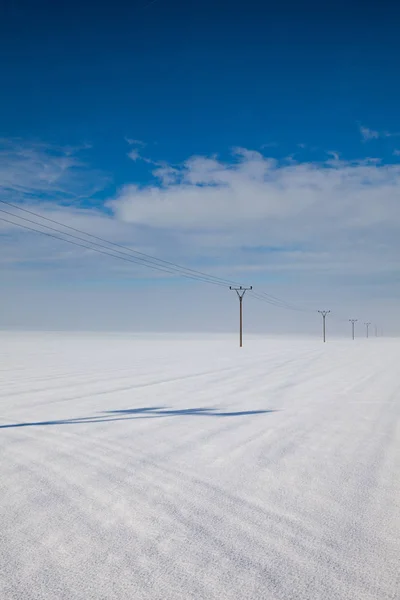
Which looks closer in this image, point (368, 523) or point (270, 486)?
point (368, 523)

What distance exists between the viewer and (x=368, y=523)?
3.93 m

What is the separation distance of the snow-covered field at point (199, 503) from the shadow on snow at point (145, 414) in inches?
1.7

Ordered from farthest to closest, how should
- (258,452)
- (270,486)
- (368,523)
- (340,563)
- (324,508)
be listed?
1. (258,452)
2. (270,486)
3. (324,508)
4. (368,523)
5. (340,563)

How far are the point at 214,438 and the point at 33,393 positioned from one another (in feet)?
21.2

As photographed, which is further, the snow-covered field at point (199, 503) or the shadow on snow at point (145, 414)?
the shadow on snow at point (145, 414)

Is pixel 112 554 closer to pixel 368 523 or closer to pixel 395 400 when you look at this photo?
pixel 368 523

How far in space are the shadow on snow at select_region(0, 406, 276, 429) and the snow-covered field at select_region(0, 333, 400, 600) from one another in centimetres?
4

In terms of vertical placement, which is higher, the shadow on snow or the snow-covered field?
the snow-covered field

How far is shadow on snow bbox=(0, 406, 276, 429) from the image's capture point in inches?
316

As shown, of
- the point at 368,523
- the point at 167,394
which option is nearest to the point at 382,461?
the point at 368,523

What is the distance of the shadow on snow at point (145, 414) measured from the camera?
26.3ft

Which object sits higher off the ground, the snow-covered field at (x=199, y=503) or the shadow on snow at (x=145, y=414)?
the snow-covered field at (x=199, y=503)

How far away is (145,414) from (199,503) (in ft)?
15.4

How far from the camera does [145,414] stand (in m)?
8.89
